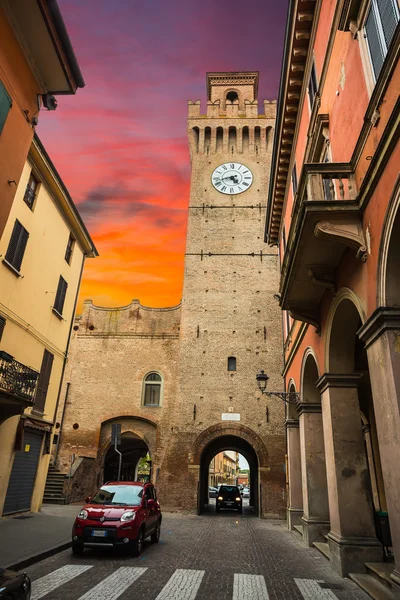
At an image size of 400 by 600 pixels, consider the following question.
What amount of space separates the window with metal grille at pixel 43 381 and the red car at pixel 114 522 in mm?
5994

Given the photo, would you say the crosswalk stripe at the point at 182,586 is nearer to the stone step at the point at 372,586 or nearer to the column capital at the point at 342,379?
the stone step at the point at 372,586

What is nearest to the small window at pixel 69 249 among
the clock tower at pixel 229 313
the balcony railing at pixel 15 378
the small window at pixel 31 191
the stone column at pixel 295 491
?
the small window at pixel 31 191

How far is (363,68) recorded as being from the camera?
6.84 metres

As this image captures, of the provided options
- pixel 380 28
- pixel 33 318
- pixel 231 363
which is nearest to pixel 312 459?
pixel 33 318

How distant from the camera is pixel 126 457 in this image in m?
33.5

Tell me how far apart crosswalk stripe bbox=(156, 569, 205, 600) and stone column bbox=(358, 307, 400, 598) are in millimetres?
2937

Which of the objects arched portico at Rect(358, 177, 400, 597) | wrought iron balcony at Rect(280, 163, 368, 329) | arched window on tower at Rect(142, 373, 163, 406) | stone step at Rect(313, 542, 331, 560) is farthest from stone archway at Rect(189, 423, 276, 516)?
arched portico at Rect(358, 177, 400, 597)

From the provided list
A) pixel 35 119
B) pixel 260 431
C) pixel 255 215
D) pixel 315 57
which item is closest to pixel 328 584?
pixel 35 119

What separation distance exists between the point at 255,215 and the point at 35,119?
834 inches

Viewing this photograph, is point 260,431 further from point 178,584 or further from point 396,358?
point 396,358

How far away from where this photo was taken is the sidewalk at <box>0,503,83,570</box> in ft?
25.0

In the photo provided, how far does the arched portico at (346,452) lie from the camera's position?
760cm

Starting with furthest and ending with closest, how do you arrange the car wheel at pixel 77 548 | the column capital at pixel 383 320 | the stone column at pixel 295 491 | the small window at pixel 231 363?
the small window at pixel 231 363 → the stone column at pixel 295 491 → the car wheel at pixel 77 548 → the column capital at pixel 383 320

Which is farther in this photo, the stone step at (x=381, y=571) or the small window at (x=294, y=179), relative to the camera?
the small window at (x=294, y=179)
